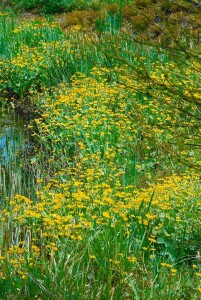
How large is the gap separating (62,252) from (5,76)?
628cm

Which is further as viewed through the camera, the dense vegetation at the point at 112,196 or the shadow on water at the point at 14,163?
the shadow on water at the point at 14,163

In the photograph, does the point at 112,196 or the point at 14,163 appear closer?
the point at 112,196

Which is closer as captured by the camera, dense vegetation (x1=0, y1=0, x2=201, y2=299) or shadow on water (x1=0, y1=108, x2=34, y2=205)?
dense vegetation (x1=0, y1=0, x2=201, y2=299)

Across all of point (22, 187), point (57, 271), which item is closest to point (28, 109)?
point (22, 187)

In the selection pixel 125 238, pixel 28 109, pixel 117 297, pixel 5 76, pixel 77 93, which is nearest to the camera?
pixel 117 297

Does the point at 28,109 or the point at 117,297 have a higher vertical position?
the point at 117,297

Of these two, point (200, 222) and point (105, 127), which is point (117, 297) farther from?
point (105, 127)

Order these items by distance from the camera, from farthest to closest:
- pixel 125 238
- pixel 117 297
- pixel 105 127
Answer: pixel 105 127 < pixel 125 238 < pixel 117 297

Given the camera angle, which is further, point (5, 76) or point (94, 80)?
point (5, 76)

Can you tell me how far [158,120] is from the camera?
7883 millimetres

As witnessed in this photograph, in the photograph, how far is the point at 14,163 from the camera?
19.2 feet

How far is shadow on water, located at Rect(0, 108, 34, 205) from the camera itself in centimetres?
541

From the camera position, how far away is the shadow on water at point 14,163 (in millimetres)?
5406

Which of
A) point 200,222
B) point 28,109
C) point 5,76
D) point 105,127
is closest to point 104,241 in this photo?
point 200,222
